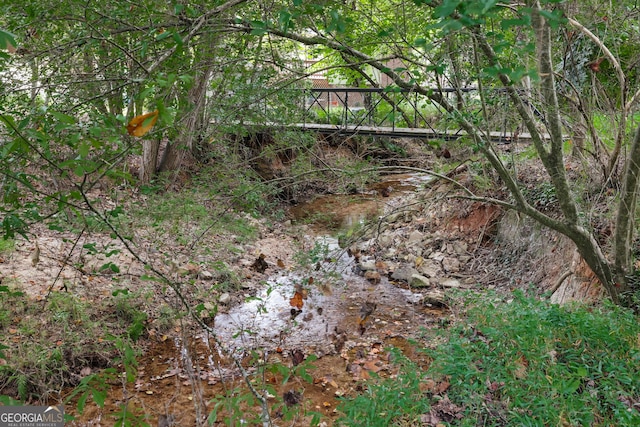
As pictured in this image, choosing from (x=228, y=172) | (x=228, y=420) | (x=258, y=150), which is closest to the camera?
(x=228, y=420)

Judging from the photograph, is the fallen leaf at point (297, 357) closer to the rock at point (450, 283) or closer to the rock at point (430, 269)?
the rock at point (450, 283)

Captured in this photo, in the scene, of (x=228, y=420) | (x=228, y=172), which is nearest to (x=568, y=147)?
(x=228, y=172)

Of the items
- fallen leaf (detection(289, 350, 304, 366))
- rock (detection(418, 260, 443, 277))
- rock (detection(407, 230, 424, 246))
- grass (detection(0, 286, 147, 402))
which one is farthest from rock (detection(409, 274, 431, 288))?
grass (detection(0, 286, 147, 402))

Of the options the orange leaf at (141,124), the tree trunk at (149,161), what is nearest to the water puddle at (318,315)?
the orange leaf at (141,124)

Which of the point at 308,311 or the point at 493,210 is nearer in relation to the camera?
the point at 308,311

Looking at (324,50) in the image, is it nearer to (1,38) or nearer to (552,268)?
(552,268)

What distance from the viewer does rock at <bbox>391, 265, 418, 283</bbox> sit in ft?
23.5

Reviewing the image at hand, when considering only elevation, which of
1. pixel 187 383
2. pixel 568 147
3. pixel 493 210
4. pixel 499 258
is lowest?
pixel 187 383

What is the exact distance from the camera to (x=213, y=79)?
643 centimetres

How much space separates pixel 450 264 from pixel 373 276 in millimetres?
1137

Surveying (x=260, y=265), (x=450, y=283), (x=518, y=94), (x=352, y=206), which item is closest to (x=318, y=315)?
(x=260, y=265)

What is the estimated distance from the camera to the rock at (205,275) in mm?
6784

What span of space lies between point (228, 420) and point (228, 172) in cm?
473

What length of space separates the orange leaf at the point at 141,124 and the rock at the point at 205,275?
4.94 metres
